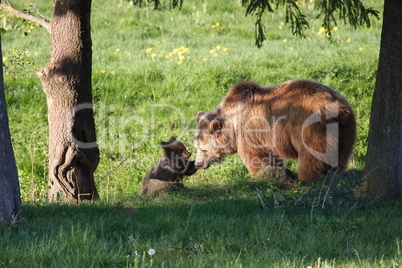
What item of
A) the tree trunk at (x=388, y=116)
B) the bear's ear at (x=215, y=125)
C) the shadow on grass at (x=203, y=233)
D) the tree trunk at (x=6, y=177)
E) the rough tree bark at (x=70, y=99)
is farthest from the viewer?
the bear's ear at (x=215, y=125)

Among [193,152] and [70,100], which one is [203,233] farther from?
[193,152]

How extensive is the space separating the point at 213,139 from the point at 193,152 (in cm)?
147

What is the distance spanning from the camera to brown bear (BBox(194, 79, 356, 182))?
7.27m

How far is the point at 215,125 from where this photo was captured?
8.80m

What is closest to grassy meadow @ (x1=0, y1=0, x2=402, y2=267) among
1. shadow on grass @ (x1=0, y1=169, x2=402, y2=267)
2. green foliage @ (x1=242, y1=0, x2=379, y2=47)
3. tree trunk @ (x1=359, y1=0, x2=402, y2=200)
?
shadow on grass @ (x1=0, y1=169, x2=402, y2=267)

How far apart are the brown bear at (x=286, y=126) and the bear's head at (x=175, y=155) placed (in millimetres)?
437

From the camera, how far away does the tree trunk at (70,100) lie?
290 inches

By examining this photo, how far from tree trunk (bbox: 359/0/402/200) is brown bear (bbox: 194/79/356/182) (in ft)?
2.75

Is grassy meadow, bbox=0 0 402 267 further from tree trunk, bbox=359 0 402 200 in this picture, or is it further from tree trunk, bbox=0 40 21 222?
tree trunk, bbox=359 0 402 200

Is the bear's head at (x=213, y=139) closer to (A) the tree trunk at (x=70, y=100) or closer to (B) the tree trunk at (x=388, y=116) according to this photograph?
(A) the tree trunk at (x=70, y=100)

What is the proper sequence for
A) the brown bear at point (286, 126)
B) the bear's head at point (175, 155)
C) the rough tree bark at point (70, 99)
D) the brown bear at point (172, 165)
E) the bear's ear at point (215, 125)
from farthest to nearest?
the bear's head at point (175, 155) < the brown bear at point (172, 165) < the bear's ear at point (215, 125) < the rough tree bark at point (70, 99) < the brown bear at point (286, 126)

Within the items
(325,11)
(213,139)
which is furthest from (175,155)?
(325,11)

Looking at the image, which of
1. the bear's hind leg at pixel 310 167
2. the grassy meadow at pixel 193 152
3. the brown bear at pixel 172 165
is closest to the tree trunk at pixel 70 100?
the grassy meadow at pixel 193 152

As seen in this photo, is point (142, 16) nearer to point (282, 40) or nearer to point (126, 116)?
point (282, 40)
